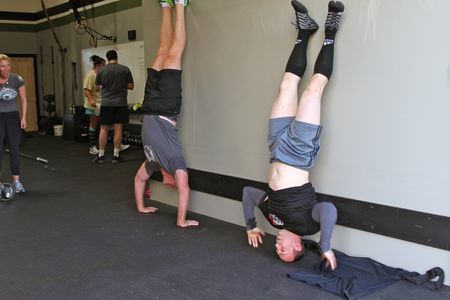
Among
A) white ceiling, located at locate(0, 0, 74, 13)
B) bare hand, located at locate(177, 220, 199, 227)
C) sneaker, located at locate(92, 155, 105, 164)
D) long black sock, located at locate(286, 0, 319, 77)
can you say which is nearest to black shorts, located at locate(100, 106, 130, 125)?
sneaker, located at locate(92, 155, 105, 164)

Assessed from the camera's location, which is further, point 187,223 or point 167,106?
point 167,106

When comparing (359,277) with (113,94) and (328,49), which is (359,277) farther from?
(113,94)

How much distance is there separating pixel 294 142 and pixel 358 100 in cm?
48

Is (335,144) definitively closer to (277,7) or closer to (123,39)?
(277,7)

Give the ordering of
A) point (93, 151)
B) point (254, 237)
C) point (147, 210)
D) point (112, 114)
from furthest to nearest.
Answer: point (93, 151) → point (112, 114) → point (147, 210) → point (254, 237)

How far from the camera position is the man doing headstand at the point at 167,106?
3824 mm

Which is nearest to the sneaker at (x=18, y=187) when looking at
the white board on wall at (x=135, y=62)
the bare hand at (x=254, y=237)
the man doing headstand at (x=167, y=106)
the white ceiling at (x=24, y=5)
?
the man doing headstand at (x=167, y=106)

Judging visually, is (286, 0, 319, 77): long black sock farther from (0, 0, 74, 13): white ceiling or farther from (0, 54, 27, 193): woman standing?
(0, 0, 74, 13): white ceiling

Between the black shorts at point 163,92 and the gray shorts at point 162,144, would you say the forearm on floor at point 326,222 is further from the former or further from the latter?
the black shorts at point 163,92

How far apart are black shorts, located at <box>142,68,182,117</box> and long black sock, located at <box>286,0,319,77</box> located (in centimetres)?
118

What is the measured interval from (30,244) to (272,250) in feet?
5.90

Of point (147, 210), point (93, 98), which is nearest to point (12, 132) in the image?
point (147, 210)

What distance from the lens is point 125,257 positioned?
3.07m

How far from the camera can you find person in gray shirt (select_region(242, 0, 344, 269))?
9.32 feet
